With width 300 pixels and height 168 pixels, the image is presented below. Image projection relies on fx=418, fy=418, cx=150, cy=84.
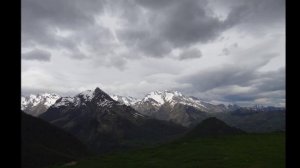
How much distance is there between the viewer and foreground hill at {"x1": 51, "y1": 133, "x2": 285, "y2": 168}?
54219mm

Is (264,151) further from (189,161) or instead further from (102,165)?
(102,165)

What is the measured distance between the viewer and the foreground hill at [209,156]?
178 feet

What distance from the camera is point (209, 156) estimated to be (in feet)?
195

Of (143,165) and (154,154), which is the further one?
(154,154)

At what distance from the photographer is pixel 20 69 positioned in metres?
4.20
